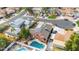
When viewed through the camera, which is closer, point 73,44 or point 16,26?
point 73,44

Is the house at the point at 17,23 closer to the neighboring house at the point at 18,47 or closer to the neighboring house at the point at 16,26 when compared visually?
the neighboring house at the point at 16,26

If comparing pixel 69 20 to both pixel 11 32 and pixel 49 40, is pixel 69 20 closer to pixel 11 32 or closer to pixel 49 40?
pixel 49 40

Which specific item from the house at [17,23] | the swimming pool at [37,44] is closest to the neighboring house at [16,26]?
the house at [17,23]

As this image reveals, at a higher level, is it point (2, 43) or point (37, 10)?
point (37, 10)

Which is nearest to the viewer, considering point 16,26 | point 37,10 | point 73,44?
point 73,44

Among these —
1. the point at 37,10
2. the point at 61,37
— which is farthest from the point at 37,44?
the point at 37,10

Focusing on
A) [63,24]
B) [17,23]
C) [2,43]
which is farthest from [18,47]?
[63,24]

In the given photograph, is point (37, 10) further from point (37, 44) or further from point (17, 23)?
point (37, 44)

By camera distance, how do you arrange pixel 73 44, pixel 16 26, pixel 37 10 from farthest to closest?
pixel 37 10, pixel 16 26, pixel 73 44
